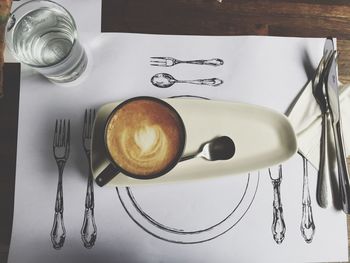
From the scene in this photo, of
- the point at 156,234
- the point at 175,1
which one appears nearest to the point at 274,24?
the point at 175,1

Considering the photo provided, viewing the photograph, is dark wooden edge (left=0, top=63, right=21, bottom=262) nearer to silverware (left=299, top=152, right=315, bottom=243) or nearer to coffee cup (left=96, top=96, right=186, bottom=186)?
coffee cup (left=96, top=96, right=186, bottom=186)

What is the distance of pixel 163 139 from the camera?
1.94ft

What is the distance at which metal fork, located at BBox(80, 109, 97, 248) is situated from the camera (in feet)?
1.98

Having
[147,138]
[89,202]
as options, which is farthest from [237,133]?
[89,202]

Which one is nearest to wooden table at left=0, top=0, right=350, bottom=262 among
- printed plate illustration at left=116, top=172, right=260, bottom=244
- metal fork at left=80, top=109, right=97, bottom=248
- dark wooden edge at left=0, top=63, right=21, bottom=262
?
dark wooden edge at left=0, top=63, right=21, bottom=262

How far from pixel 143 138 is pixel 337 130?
0.32 meters

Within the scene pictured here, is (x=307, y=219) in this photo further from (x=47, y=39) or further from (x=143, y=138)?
(x=47, y=39)

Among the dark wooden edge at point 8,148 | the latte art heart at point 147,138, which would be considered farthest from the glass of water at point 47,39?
the latte art heart at point 147,138

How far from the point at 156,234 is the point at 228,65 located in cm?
29

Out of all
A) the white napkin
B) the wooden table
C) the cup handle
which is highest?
the wooden table

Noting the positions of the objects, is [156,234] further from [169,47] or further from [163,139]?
[169,47]

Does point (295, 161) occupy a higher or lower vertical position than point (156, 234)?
higher

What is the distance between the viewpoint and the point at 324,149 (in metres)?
0.65

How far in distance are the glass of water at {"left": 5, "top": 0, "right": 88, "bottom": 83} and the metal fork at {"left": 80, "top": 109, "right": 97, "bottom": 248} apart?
0.07 m
